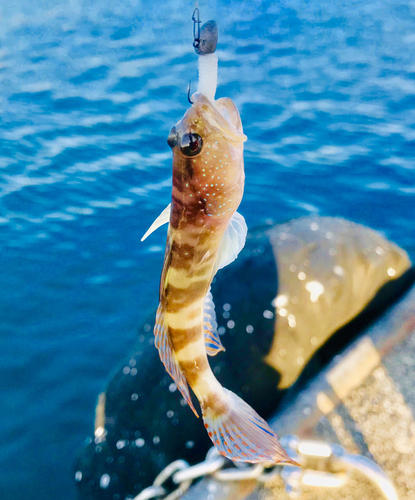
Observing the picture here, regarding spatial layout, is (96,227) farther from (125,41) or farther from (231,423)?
(125,41)

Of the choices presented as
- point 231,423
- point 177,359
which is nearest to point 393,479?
point 231,423

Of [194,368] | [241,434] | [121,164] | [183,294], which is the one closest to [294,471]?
[241,434]

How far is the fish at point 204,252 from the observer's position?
1572 millimetres

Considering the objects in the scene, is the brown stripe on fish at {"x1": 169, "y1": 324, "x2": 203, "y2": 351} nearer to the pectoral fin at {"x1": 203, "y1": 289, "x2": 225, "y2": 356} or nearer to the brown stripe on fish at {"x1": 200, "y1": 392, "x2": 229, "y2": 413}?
the pectoral fin at {"x1": 203, "y1": 289, "x2": 225, "y2": 356}

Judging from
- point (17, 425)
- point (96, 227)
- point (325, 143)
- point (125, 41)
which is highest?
point (125, 41)

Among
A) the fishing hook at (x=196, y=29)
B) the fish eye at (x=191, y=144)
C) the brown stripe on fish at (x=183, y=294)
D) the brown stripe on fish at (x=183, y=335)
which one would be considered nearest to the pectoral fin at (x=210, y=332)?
the brown stripe on fish at (x=183, y=335)

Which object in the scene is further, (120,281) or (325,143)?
(325,143)

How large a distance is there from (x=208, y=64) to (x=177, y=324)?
1.12m

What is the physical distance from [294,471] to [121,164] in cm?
695

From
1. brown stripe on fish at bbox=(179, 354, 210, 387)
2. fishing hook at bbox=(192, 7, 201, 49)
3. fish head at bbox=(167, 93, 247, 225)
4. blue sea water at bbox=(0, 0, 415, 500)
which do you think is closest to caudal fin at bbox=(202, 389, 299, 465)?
brown stripe on fish at bbox=(179, 354, 210, 387)

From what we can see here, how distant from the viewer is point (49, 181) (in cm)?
831

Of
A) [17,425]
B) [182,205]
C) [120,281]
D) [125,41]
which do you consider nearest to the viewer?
[182,205]

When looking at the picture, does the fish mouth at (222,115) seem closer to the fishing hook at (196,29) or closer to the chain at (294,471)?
the fishing hook at (196,29)

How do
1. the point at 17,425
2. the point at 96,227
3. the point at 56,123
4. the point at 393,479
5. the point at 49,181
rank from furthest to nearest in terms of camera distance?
the point at 56,123, the point at 49,181, the point at 96,227, the point at 17,425, the point at 393,479
